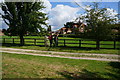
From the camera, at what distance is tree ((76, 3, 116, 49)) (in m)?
11.8

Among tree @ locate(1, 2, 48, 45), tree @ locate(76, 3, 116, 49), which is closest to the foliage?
tree @ locate(76, 3, 116, 49)

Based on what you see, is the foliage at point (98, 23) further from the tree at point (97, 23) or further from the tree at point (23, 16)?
the tree at point (23, 16)

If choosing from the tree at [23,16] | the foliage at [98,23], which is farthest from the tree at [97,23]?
the tree at [23,16]

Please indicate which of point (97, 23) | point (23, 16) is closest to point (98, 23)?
point (97, 23)

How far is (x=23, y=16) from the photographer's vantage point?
51.9 feet

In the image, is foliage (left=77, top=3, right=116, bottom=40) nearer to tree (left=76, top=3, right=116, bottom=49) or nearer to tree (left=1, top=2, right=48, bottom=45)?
tree (left=76, top=3, right=116, bottom=49)

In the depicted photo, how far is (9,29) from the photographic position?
16766mm

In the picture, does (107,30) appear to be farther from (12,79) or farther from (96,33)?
(12,79)

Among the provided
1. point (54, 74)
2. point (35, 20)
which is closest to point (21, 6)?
point (35, 20)

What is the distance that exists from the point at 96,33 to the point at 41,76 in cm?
913

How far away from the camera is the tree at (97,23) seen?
11.8 metres

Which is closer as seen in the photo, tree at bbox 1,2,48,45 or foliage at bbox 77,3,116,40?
foliage at bbox 77,3,116,40

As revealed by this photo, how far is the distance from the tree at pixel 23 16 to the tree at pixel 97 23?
6.38 m

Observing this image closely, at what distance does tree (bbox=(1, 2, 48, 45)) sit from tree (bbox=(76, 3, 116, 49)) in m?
6.38
